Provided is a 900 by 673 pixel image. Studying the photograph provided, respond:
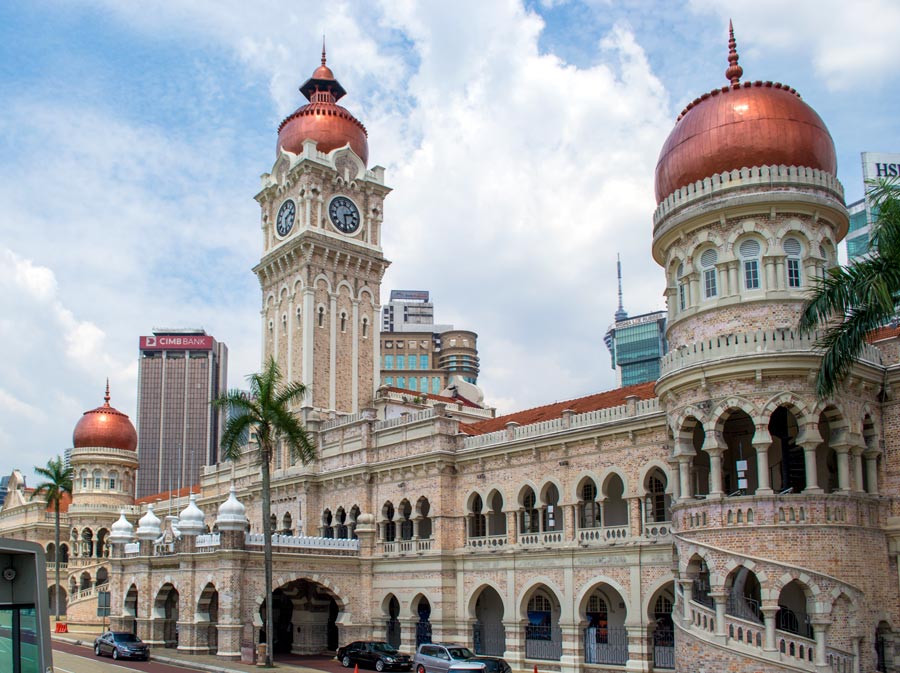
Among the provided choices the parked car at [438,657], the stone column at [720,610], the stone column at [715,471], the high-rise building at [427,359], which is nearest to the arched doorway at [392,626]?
the parked car at [438,657]

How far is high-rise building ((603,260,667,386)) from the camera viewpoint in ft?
476

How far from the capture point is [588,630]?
33.4m

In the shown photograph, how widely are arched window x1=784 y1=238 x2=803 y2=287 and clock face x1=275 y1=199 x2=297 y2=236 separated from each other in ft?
103

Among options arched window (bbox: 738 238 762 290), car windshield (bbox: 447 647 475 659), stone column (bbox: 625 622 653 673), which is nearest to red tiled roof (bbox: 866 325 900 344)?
arched window (bbox: 738 238 762 290)

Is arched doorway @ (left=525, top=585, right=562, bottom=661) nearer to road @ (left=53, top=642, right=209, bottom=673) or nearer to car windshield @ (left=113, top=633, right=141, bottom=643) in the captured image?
road @ (left=53, top=642, right=209, bottom=673)

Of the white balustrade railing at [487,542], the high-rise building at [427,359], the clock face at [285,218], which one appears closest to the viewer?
the white balustrade railing at [487,542]

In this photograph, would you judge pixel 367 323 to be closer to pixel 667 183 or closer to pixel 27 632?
pixel 667 183

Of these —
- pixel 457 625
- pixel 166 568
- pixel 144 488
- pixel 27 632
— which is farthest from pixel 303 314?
pixel 144 488

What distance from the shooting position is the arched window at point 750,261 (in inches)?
999

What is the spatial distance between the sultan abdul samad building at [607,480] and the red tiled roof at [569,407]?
20cm

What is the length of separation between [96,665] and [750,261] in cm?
2712

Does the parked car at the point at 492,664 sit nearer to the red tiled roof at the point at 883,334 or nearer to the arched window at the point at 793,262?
the arched window at the point at 793,262

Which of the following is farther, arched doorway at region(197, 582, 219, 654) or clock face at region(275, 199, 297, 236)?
clock face at region(275, 199, 297, 236)

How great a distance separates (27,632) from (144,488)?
584 feet
